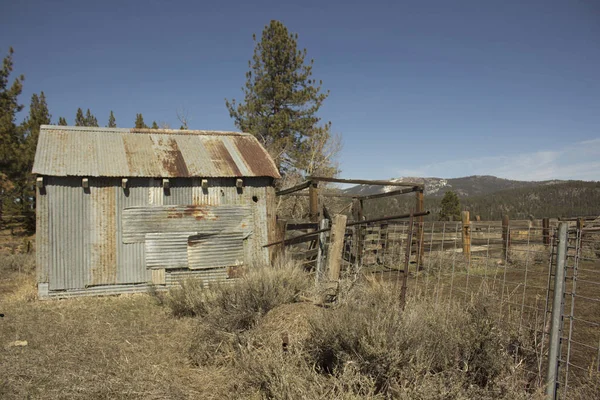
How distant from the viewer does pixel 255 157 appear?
11945 millimetres

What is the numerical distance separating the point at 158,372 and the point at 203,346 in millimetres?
599

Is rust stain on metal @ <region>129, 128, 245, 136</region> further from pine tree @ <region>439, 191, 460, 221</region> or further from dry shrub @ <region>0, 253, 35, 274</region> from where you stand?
pine tree @ <region>439, 191, 460, 221</region>

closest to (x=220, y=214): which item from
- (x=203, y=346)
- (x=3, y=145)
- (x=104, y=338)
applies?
(x=104, y=338)

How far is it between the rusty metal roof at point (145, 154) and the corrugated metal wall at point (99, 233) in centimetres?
26

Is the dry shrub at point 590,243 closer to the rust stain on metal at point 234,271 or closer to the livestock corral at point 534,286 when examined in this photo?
the livestock corral at point 534,286

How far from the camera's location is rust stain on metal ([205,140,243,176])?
11111mm

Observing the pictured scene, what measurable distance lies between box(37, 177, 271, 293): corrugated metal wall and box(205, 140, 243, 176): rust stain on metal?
58cm

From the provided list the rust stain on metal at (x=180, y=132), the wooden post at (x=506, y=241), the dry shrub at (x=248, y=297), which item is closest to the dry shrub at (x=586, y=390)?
the wooden post at (x=506, y=241)

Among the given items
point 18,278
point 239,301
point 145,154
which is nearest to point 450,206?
point 145,154

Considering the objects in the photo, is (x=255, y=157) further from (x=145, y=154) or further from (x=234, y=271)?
(x=234, y=271)

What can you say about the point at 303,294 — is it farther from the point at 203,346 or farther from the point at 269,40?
the point at 269,40

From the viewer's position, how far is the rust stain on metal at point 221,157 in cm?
1111

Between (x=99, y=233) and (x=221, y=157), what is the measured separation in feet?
11.9

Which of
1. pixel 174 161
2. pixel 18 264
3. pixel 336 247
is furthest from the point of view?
pixel 18 264
